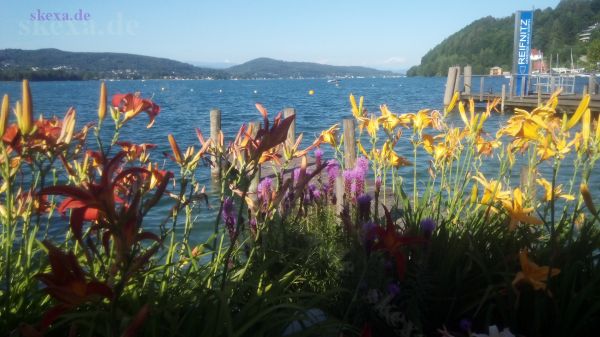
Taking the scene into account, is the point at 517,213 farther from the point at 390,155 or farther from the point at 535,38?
the point at 535,38

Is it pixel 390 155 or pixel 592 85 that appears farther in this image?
pixel 592 85

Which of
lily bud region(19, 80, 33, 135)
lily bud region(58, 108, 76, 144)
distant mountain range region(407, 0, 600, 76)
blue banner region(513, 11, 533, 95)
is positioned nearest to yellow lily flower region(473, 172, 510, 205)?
lily bud region(58, 108, 76, 144)

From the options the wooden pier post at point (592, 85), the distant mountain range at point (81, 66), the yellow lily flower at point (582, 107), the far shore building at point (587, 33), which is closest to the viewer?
the yellow lily flower at point (582, 107)

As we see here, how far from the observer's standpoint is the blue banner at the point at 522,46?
19844mm

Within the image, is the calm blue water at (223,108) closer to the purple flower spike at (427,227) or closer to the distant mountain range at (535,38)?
the purple flower spike at (427,227)

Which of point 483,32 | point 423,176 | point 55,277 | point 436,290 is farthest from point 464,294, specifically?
point 483,32

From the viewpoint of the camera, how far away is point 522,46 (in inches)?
783

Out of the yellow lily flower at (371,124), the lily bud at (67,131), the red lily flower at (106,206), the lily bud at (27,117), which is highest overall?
the lily bud at (27,117)

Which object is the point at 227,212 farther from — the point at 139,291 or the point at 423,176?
the point at 423,176

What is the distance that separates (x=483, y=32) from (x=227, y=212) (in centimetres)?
8941

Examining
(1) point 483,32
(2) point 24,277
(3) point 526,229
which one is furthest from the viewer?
(1) point 483,32

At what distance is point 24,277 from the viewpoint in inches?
57.3

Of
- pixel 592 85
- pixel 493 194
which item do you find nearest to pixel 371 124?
pixel 493 194

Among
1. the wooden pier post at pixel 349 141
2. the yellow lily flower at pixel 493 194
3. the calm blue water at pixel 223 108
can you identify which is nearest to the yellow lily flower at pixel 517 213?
the yellow lily flower at pixel 493 194
